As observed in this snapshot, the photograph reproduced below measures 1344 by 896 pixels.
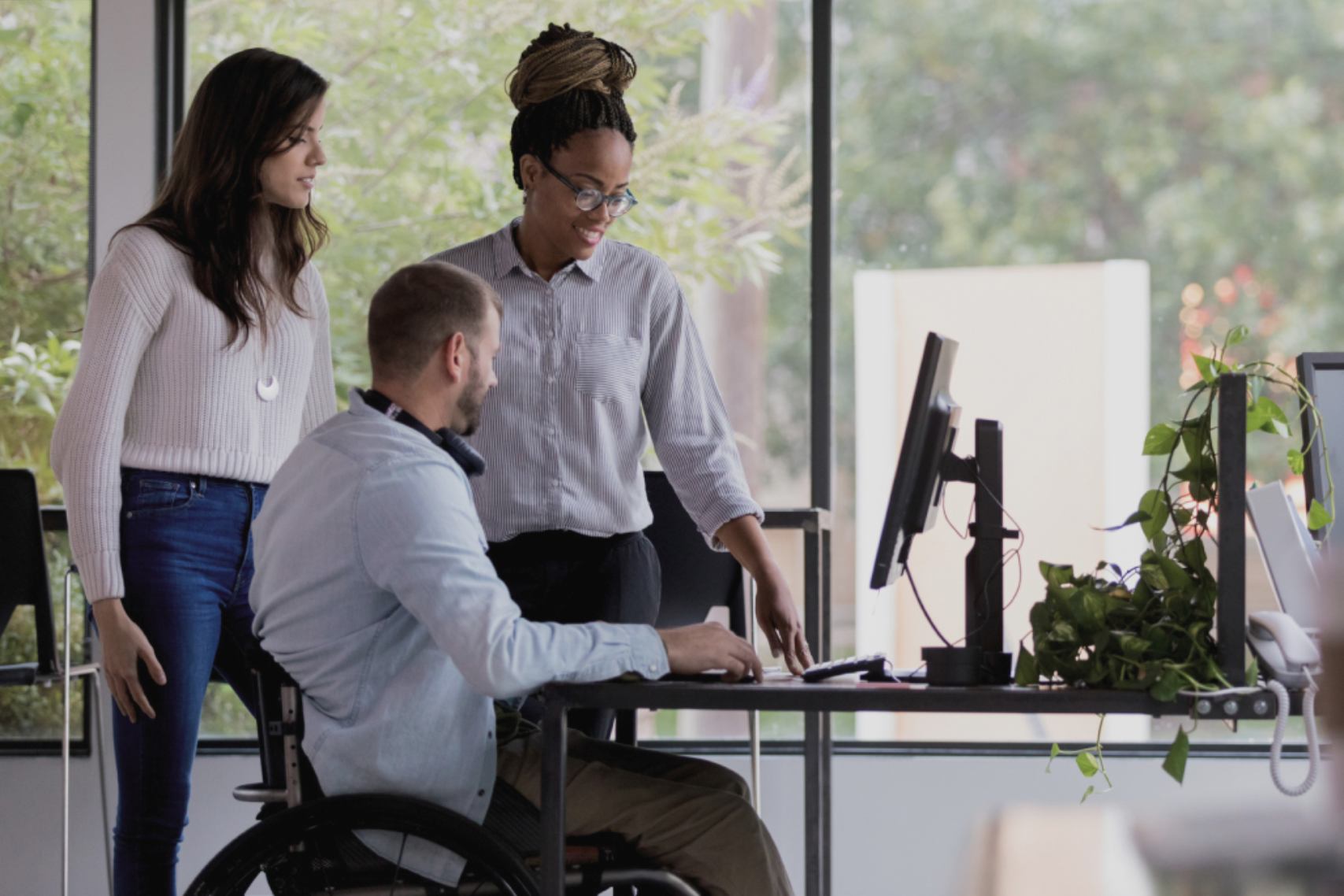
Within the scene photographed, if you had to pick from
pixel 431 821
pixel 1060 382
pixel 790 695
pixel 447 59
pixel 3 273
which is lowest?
pixel 431 821

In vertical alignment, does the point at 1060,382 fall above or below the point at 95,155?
below

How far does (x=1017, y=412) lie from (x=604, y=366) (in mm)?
1583

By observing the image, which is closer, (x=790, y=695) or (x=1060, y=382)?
(x=790, y=695)

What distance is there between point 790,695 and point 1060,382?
7.47 feet

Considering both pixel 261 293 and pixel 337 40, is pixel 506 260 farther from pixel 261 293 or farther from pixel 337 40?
pixel 337 40

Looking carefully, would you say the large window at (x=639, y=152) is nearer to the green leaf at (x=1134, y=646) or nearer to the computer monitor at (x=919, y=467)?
the computer monitor at (x=919, y=467)

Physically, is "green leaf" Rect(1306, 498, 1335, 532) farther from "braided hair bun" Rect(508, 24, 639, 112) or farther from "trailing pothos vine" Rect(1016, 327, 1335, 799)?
"braided hair bun" Rect(508, 24, 639, 112)

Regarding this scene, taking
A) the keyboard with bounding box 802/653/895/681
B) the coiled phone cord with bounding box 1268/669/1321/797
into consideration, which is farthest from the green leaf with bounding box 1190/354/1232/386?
the keyboard with bounding box 802/653/895/681

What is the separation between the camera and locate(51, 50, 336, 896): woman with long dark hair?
2352 millimetres

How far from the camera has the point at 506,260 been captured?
2.70 m

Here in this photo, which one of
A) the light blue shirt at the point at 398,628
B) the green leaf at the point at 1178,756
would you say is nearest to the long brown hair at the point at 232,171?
the light blue shirt at the point at 398,628

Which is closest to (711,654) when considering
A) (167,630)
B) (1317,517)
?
(1317,517)

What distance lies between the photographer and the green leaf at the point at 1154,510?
1963 mm

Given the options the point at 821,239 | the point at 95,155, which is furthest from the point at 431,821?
the point at 95,155
